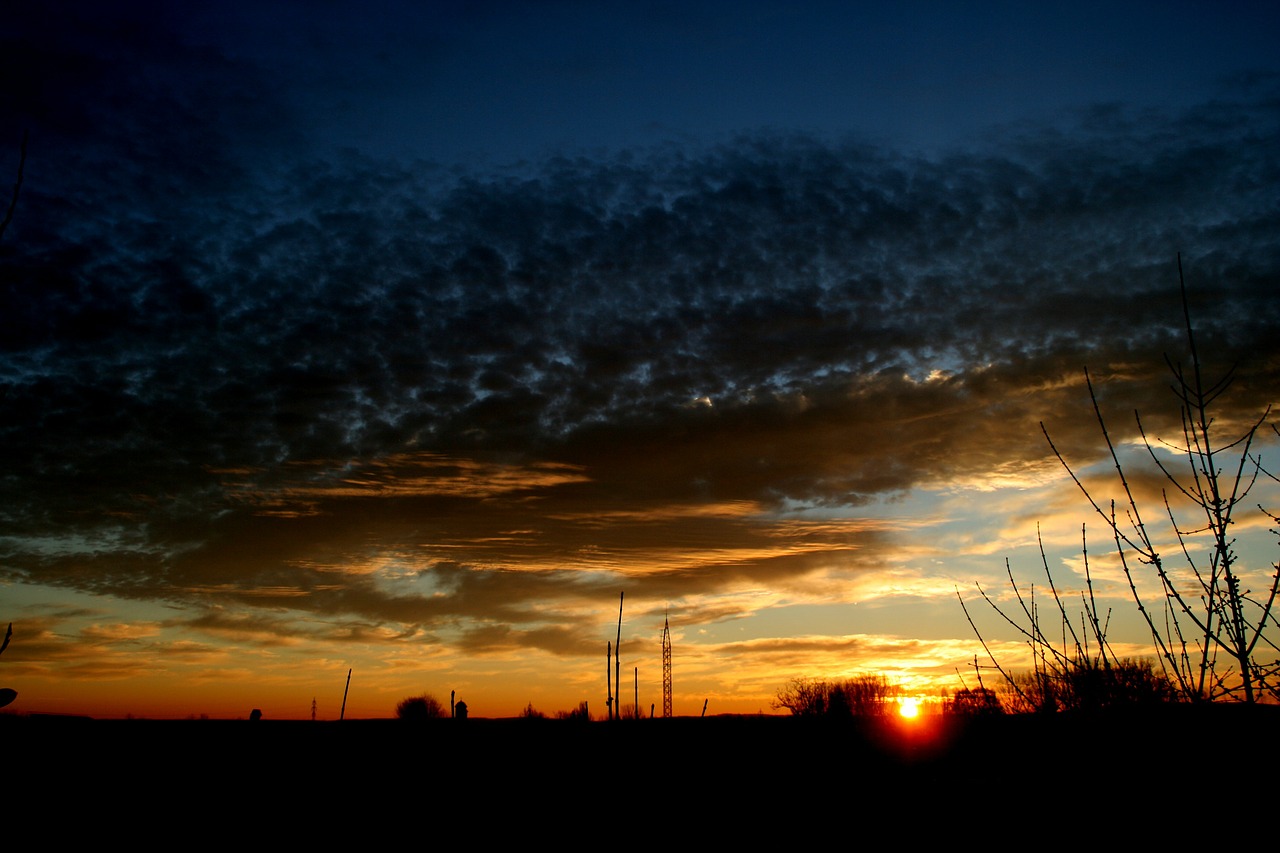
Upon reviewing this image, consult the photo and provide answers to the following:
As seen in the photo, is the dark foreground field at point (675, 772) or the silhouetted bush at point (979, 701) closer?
the dark foreground field at point (675, 772)

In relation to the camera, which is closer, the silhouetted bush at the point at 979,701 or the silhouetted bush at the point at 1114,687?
the silhouetted bush at the point at 1114,687

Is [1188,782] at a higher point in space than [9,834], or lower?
higher

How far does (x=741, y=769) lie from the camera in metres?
11.8

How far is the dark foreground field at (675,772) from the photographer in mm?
5148

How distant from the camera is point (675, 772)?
11.4 m

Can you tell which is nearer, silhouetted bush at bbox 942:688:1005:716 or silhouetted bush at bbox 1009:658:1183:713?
silhouetted bush at bbox 1009:658:1183:713

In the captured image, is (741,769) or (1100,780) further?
(741,769)

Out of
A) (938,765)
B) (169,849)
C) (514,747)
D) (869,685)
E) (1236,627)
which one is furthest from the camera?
(869,685)

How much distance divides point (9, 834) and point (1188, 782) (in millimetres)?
10460

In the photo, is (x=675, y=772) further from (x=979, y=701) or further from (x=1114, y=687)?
(x=1114, y=687)

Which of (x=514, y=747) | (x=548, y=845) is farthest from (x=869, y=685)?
(x=548, y=845)

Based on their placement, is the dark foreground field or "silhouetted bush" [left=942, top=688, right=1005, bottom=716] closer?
the dark foreground field

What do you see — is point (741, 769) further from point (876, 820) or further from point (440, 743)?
point (440, 743)

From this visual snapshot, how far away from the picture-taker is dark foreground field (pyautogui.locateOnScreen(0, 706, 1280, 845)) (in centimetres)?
515
